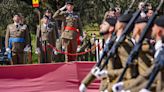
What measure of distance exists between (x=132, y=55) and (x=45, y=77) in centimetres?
429

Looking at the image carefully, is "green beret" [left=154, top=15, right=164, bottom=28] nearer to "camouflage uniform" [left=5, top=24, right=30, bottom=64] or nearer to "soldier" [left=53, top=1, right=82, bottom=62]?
"soldier" [left=53, top=1, right=82, bottom=62]

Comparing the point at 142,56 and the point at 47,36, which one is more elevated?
the point at 142,56

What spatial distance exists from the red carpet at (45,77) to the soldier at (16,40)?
9.42 ft

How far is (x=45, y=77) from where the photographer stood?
8969mm

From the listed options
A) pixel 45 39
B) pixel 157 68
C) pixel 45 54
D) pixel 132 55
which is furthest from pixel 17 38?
pixel 157 68

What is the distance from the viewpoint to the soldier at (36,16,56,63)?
12847 mm

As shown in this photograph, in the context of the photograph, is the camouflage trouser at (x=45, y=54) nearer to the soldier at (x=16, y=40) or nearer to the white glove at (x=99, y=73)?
the soldier at (x=16, y=40)

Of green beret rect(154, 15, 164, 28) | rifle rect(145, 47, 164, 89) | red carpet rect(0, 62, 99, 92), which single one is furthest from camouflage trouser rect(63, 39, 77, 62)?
rifle rect(145, 47, 164, 89)

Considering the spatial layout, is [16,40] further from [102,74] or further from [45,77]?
[102,74]

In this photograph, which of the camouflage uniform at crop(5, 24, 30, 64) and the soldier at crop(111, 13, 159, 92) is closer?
the soldier at crop(111, 13, 159, 92)

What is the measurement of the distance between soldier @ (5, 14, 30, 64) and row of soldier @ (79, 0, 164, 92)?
5915mm

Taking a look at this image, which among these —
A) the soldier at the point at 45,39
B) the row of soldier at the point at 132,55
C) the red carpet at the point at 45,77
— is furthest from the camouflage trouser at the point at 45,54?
the row of soldier at the point at 132,55

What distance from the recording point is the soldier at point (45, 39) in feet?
42.1

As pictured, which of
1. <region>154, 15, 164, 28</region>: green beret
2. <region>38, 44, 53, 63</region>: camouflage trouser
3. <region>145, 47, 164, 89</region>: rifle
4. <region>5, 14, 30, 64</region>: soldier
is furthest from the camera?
<region>38, 44, 53, 63</region>: camouflage trouser
